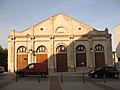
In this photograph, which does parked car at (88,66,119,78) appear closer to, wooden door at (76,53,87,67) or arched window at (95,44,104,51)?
wooden door at (76,53,87,67)

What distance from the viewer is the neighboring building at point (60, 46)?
43.8 m

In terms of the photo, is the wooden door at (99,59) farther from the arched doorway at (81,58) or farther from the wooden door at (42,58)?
the wooden door at (42,58)

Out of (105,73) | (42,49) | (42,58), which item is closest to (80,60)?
(42,58)

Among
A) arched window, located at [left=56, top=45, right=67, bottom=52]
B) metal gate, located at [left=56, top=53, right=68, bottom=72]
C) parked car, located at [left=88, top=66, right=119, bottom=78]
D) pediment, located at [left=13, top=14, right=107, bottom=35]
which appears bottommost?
parked car, located at [left=88, top=66, right=119, bottom=78]

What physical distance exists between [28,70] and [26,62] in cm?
1402

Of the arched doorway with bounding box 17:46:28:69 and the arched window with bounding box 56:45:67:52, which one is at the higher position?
the arched window with bounding box 56:45:67:52

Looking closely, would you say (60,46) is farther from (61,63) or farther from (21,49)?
(21,49)

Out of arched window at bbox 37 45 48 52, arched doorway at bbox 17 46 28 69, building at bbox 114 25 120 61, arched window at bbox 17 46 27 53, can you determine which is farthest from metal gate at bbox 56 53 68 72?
building at bbox 114 25 120 61

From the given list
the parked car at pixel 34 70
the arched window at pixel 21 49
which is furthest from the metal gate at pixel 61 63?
the parked car at pixel 34 70

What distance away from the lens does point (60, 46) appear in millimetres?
44875

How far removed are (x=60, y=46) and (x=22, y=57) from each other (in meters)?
7.68

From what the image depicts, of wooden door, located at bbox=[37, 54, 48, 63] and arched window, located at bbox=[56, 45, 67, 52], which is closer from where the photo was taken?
wooden door, located at bbox=[37, 54, 48, 63]

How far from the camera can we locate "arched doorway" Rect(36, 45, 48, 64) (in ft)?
144

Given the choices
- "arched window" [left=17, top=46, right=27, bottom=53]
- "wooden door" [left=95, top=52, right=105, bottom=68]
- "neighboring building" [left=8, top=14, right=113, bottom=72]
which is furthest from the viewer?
"wooden door" [left=95, top=52, right=105, bottom=68]
